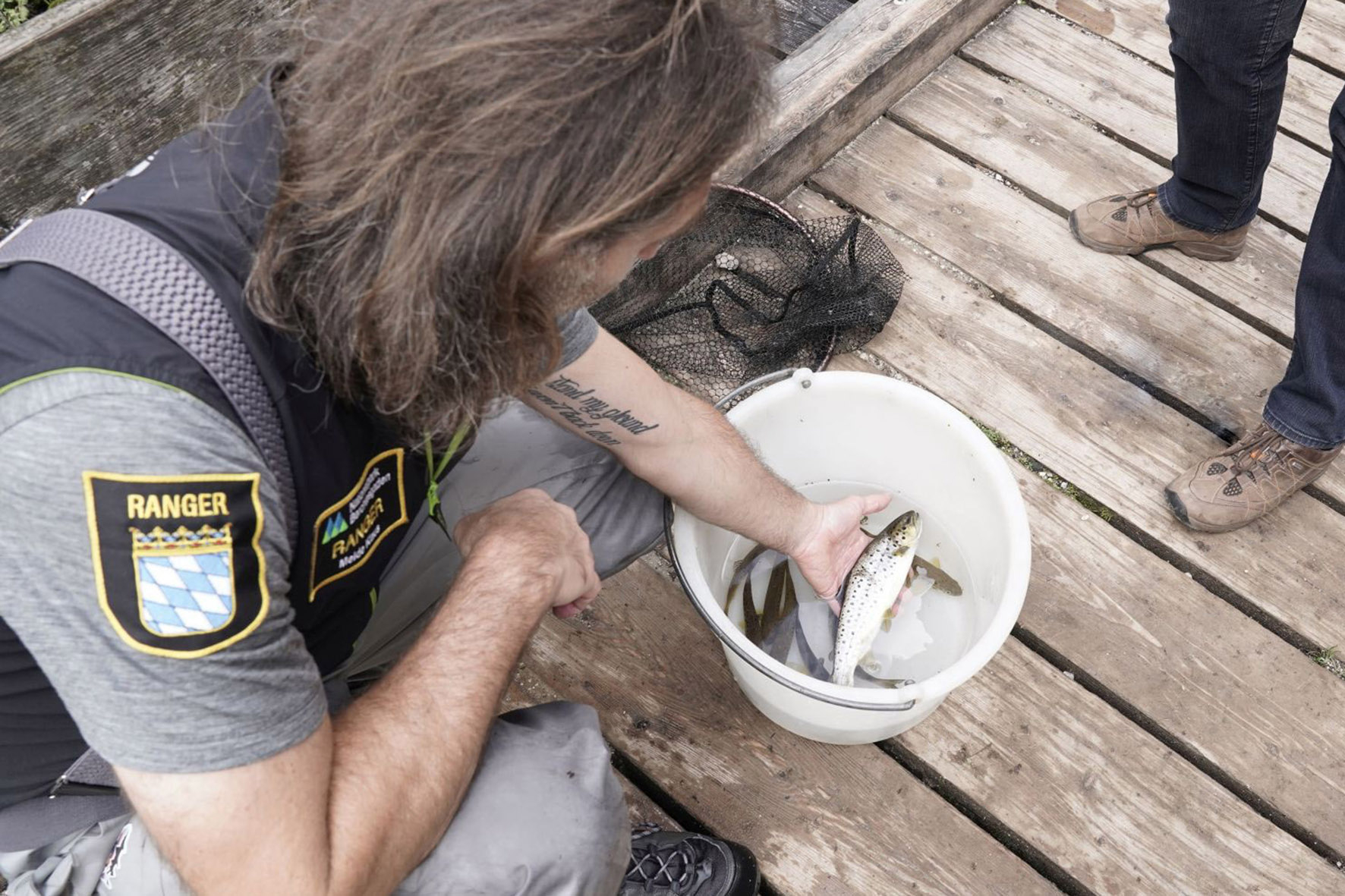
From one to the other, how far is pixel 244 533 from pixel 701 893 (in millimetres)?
1008

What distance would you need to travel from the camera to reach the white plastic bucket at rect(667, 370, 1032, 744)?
153 centimetres

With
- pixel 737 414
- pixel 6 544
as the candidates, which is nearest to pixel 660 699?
pixel 737 414

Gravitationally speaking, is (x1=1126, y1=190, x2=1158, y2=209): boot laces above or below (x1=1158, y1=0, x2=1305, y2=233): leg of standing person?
below

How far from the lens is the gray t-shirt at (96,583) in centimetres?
94

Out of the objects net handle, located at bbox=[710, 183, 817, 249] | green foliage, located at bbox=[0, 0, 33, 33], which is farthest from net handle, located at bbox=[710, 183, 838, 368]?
green foliage, located at bbox=[0, 0, 33, 33]

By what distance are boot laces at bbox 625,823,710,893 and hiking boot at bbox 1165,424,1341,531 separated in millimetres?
1204

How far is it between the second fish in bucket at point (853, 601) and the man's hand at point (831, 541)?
0.03m

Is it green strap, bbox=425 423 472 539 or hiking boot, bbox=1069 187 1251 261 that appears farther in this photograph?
hiking boot, bbox=1069 187 1251 261

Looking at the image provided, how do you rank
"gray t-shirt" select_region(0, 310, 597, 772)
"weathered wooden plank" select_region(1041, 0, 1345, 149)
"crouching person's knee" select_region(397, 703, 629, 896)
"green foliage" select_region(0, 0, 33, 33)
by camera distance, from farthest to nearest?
"weathered wooden plank" select_region(1041, 0, 1345, 149) → "green foliage" select_region(0, 0, 33, 33) → "crouching person's knee" select_region(397, 703, 629, 896) → "gray t-shirt" select_region(0, 310, 597, 772)

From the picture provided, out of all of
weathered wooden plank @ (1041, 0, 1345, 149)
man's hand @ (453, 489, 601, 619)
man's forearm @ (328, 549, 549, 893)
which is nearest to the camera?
man's forearm @ (328, 549, 549, 893)

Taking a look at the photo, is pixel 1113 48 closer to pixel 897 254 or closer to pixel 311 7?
pixel 897 254

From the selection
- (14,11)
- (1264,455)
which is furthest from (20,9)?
(1264,455)

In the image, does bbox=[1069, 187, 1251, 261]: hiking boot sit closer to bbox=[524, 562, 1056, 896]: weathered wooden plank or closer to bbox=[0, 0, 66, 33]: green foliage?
bbox=[524, 562, 1056, 896]: weathered wooden plank

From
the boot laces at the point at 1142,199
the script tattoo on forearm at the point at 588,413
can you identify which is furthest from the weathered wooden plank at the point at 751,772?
the boot laces at the point at 1142,199
